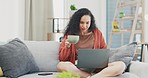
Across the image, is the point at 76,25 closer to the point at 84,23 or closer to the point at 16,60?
the point at 84,23

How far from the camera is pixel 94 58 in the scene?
87.8 inches

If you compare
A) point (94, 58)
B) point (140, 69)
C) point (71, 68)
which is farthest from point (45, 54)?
point (140, 69)

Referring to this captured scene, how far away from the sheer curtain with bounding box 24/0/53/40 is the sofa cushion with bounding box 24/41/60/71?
1.56m

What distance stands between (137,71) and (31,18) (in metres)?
2.62

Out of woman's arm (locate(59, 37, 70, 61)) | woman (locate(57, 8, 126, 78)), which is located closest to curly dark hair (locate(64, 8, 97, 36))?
woman (locate(57, 8, 126, 78))

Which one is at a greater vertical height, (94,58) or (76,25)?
(76,25)

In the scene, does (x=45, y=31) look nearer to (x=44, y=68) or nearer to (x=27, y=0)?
(x=27, y=0)

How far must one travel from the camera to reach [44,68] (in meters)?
2.70

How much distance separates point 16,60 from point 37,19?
2105 millimetres

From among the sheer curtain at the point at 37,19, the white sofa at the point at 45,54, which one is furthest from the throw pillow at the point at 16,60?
the sheer curtain at the point at 37,19

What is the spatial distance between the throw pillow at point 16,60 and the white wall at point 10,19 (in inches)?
45.8

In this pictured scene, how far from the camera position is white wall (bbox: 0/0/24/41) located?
3592 mm

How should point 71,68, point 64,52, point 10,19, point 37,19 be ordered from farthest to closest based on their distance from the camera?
point 37,19
point 10,19
point 64,52
point 71,68

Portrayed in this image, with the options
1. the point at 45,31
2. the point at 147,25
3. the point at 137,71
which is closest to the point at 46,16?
the point at 45,31
